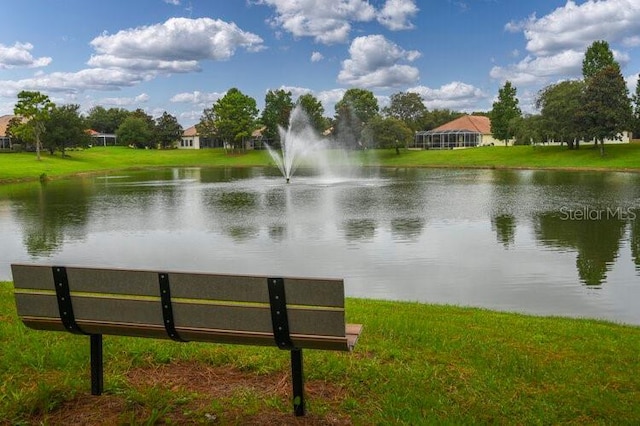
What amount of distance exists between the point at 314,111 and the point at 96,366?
92733 millimetres

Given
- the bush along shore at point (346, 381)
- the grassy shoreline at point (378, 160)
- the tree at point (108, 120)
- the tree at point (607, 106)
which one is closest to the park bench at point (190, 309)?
the bush along shore at point (346, 381)

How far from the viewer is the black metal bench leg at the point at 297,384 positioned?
13.3 ft

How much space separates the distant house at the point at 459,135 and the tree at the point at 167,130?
47.2m

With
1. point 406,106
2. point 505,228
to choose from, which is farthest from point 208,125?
point 505,228

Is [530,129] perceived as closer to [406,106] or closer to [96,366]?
[406,106]

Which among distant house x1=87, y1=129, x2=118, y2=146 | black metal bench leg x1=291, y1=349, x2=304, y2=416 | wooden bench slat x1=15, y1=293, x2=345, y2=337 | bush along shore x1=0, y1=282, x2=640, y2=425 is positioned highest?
distant house x1=87, y1=129, x2=118, y2=146

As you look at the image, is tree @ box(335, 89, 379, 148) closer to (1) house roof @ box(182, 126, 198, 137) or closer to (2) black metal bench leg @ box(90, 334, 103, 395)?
(1) house roof @ box(182, 126, 198, 137)

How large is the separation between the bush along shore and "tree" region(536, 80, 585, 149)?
2373 inches

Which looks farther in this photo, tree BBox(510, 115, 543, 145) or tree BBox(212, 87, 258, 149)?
tree BBox(212, 87, 258, 149)

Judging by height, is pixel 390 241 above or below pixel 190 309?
below

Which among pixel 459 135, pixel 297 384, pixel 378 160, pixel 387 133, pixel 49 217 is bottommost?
pixel 378 160

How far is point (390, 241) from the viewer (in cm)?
1692

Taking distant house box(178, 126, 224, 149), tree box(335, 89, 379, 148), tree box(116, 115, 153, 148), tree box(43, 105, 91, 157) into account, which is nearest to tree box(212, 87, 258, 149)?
tree box(335, 89, 379, 148)

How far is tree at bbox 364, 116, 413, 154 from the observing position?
7606 centimetres
